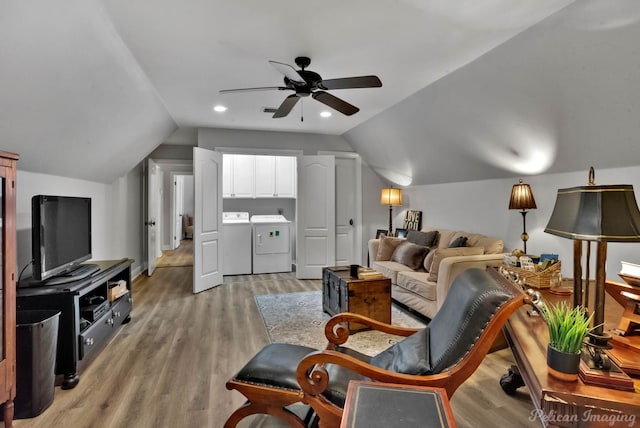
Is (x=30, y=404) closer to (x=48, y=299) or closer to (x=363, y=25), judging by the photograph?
(x=48, y=299)

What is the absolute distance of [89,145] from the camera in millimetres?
3225

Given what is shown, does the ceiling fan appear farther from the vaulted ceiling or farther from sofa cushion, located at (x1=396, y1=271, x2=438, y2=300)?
sofa cushion, located at (x1=396, y1=271, x2=438, y2=300)

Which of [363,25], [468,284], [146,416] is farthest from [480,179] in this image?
[146,416]

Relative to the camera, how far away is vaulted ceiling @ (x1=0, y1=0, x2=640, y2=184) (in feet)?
6.47

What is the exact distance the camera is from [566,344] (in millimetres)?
1015

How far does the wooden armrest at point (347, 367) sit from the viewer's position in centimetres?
137

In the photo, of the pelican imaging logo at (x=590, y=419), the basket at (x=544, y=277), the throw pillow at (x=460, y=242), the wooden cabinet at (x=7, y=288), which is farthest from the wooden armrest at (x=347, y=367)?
the throw pillow at (x=460, y=242)

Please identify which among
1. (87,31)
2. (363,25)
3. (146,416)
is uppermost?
(363,25)

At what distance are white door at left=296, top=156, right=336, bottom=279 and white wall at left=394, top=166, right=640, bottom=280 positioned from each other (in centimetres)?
144

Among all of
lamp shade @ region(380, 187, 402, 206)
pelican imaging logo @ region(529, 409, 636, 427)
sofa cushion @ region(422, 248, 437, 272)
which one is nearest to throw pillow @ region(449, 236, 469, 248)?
sofa cushion @ region(422, 248, 437, 272)

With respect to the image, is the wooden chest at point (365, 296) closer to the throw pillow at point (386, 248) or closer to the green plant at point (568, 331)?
the throw pillow at point (386, 248)

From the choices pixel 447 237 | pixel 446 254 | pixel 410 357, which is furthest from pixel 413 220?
pixel 410 357

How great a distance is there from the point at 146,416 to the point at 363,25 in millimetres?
2849

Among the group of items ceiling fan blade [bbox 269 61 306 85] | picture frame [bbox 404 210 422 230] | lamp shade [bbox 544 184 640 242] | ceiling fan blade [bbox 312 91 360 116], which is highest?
ceiling fan blade [bbox 269 61 306 85]
